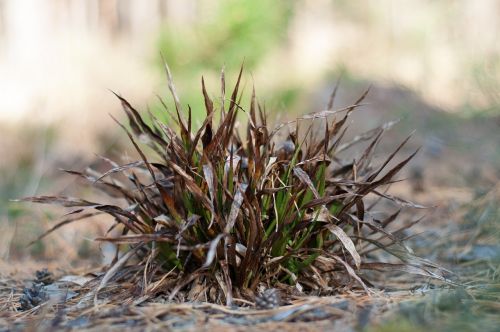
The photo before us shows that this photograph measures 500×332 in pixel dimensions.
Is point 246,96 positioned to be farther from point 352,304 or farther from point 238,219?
point 352,304

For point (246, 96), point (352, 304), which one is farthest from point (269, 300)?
point (246, 96)

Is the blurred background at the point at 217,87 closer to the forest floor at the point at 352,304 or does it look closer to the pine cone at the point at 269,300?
the forest floor at the point at 352,304

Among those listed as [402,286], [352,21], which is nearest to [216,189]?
[402,286]

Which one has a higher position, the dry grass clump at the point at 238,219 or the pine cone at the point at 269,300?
the dry grass clump at the point at 238,219

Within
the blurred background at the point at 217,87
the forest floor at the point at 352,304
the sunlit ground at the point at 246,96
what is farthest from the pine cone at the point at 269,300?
the blurred background at the point at 217,87

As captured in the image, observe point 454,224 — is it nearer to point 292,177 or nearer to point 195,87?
point 292,177
